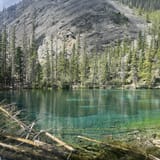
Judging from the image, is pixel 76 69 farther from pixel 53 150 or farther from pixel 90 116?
pixel 53 150

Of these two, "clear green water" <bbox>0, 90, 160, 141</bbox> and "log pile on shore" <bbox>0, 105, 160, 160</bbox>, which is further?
"clear green water" <bbox>0, 90, 160, 141</bbox>

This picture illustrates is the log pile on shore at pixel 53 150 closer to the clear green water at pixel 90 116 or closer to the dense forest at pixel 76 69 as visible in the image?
the clear green water at pixel 90 116

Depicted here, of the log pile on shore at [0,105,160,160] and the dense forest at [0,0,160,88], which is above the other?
the dense forest at [0,0,160,88]

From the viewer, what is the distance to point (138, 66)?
177 metres

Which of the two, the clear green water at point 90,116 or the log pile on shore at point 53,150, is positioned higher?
the log pile on shore at point 53,150

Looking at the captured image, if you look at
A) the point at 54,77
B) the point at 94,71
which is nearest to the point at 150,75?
the point at 94,71

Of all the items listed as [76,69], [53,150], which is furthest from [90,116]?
[76,69]

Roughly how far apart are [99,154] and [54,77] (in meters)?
149

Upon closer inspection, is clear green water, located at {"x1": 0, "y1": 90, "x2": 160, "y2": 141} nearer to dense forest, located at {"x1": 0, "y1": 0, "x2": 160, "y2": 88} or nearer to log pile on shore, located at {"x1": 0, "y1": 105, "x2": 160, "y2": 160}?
log pile on shore, located at {"x1": 0, "y1": 105, "x2": 160, "y2": 160}

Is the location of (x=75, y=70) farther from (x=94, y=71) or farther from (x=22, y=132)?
(x=22, y=132)

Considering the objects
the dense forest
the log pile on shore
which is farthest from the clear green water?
the dense forest

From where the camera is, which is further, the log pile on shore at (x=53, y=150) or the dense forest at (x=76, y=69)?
the dense forest at (x=76, y=69)

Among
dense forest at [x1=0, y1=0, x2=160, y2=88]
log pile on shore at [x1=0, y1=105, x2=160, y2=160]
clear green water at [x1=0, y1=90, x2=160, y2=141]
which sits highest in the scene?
dense forest at [x1=0, y1=0, x2=160, y2=88]

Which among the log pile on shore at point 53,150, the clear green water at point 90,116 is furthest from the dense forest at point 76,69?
the log pile on shore at point 53,150
